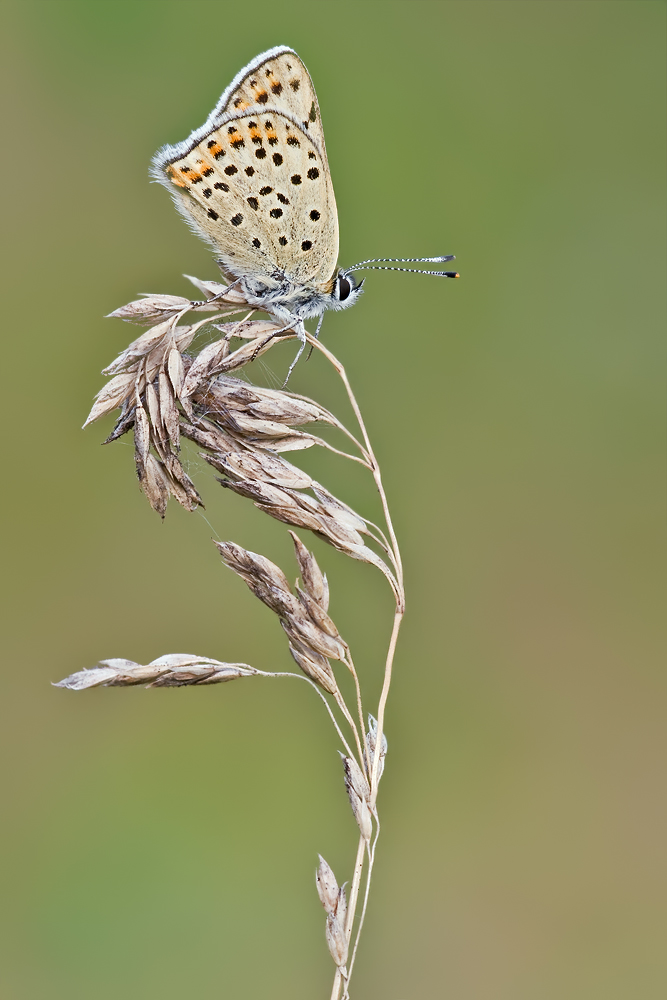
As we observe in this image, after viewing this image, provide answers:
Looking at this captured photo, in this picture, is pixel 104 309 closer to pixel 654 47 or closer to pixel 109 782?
pixel 109 782

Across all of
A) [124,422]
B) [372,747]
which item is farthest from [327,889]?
[124,422]

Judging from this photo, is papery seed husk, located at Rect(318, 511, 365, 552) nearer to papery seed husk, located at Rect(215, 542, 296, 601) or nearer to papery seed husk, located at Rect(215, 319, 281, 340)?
papery seed husk, located at Rect(215, 542, 296, 601)

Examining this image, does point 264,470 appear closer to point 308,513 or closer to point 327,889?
point 308,513

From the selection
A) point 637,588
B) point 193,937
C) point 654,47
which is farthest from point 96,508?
point 654,47

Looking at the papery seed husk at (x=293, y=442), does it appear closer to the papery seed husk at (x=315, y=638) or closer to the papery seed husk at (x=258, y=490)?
the papery seed husk at (x=258, y=490)

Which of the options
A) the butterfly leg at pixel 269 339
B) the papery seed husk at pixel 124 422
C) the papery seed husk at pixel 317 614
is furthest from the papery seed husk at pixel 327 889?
the butterfly leg at pixel 269 339

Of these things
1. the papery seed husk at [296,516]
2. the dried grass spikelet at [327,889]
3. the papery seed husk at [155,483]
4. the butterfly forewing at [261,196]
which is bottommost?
the dried grass spikelet at [327,889]
